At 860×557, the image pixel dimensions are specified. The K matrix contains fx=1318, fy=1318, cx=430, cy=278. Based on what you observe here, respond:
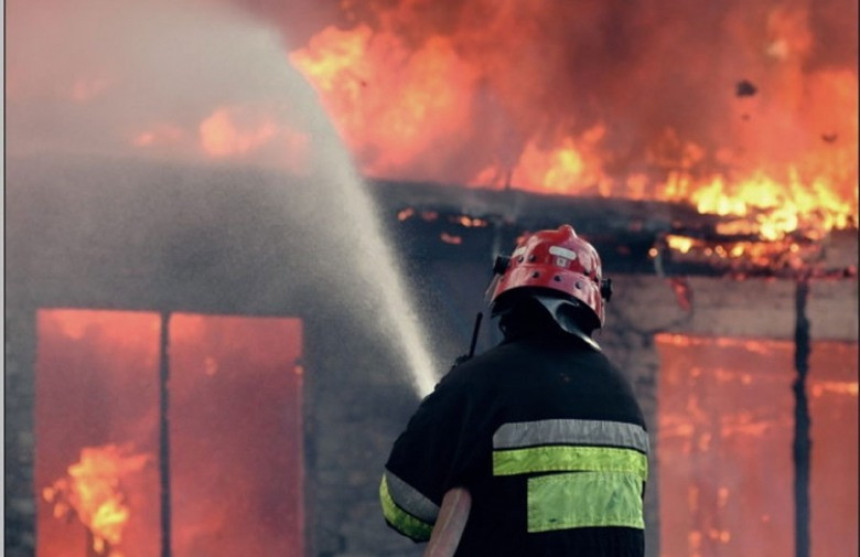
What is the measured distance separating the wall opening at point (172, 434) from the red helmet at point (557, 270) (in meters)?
2.43

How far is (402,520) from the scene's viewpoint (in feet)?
10.5

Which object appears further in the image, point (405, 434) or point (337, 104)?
point (337, 104)

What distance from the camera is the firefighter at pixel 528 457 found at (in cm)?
314

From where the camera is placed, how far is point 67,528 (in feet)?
18.2

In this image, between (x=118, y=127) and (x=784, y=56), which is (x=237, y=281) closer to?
(x=118, y=127)

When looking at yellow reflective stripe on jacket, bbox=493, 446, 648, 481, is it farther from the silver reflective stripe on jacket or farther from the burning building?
the burning building

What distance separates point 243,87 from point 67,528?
2005mm

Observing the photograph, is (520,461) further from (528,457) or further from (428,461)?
(428,461)

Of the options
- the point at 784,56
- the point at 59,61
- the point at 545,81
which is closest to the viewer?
the point at 59,61

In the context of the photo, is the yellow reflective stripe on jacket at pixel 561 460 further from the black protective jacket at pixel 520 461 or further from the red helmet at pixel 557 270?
the red helmet at pixel 557 270

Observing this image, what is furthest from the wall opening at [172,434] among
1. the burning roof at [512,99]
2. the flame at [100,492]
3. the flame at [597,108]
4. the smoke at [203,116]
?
the flame at [597,108]

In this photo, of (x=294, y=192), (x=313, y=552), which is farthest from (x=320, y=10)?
(x=313, y=552)

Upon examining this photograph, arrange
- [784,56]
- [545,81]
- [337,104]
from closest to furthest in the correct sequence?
[337,104]
[545,81]
[784,56]

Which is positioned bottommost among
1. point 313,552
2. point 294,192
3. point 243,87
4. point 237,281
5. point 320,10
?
point 313,552
